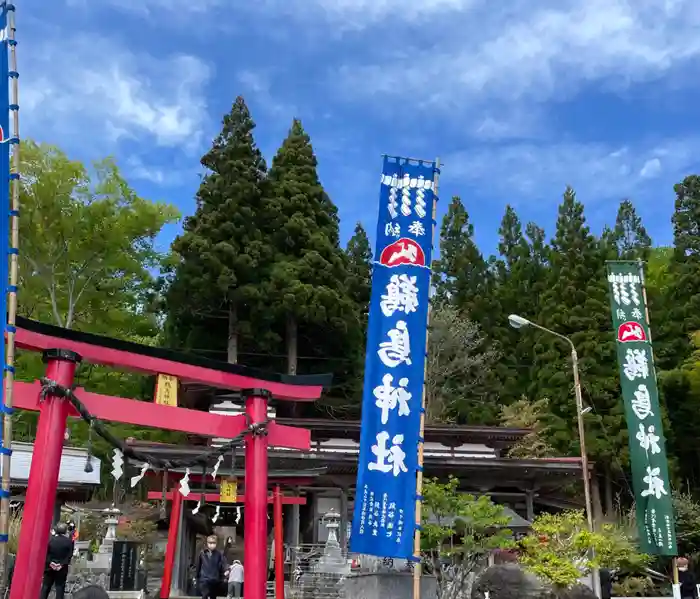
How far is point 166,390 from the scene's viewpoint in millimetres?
9484

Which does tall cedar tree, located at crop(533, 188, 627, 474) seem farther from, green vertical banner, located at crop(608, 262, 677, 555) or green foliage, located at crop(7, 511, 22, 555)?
green foliage, located at crop(7, 511, 22, 555)

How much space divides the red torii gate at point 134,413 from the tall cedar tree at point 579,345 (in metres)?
22.0

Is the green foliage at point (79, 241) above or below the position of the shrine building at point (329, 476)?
above

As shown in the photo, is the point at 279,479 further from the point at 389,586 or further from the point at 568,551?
the point at 389,586

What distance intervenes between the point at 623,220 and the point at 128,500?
3364 centimetres

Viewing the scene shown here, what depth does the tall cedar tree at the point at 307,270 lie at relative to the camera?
1111 inches

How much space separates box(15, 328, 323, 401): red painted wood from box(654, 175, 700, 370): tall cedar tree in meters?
26.6

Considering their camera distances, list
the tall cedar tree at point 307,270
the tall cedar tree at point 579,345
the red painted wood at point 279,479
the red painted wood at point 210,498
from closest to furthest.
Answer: the red painted wood at point 210,498
the red painted wood at point 279,479
the tall cedar tree at point 307,270
the tall cedar tree at point 579,345

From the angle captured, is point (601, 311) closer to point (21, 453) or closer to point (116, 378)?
point (116, 378)

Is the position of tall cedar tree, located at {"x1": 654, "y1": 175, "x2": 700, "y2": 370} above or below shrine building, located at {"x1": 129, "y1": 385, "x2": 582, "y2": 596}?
above

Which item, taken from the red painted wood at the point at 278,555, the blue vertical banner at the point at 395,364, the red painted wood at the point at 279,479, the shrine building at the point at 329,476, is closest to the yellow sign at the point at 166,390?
the blue vertical banner at the point at 395,364

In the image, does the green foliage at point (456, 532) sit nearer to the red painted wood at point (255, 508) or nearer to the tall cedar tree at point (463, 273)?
the red painted wood at point (255, 508)

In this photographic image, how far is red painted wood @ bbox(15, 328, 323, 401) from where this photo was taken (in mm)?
8477

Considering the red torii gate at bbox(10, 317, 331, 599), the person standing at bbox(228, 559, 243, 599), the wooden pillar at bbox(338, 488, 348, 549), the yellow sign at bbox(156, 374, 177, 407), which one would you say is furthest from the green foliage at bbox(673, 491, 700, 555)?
the yellow sign at bbox(156, 374, 177, 407)
